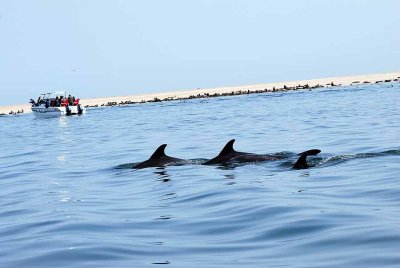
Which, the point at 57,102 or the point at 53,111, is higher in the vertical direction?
the point at 57,102

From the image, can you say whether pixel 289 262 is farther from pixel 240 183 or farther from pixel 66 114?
pixel 66 114

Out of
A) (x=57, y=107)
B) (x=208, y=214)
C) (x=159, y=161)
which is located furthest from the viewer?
(x=57, y=107)

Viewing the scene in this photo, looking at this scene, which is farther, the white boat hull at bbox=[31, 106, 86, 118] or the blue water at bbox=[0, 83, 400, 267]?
the white boat hull at bbox=[31, 106, 86, 118]

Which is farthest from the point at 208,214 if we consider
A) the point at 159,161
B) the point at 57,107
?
the point at 57,107

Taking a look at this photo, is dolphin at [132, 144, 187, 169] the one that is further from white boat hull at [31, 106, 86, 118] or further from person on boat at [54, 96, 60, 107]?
person on boat at [54, 96, 60, 107]

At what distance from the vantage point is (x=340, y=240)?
8508 mm

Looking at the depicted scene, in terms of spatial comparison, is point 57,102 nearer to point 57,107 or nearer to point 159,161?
point 57,107

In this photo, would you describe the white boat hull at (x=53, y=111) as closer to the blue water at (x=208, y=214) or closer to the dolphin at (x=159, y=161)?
the blue water at (x=208, y=214)

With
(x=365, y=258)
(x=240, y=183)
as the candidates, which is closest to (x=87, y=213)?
(x=240, y=183)

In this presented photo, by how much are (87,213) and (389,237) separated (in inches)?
207

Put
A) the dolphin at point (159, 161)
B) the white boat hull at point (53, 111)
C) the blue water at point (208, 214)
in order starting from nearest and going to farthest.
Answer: the blue water at point (208, 214) → the dolphin at point (159, 161) → the white boat hull at point (53, 111)

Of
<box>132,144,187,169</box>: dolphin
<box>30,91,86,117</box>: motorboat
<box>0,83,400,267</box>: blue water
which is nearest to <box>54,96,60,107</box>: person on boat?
<box>30,91,86,117</box>: motorboat

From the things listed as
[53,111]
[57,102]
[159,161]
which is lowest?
[53,111]

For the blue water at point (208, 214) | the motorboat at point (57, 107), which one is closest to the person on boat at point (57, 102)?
the motorboat at point (57, 107)
